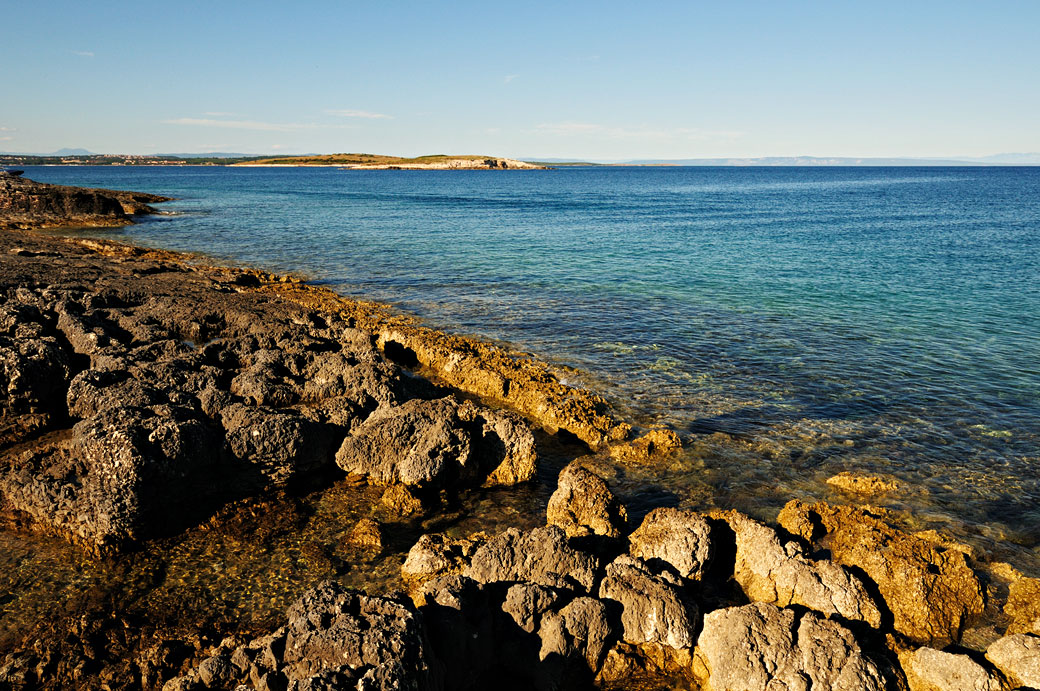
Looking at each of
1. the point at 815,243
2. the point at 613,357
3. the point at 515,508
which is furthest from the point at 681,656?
the point at 815,243

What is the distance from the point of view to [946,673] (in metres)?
7.20

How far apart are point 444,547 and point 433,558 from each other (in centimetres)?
36

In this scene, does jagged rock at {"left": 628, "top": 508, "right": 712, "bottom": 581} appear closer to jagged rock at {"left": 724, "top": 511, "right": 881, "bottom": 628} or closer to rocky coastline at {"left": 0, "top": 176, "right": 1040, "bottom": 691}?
rocky coastline at {"left": 0, "top": 176, "right": 1040, "bottom": 691}

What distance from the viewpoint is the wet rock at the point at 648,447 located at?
13313 mm

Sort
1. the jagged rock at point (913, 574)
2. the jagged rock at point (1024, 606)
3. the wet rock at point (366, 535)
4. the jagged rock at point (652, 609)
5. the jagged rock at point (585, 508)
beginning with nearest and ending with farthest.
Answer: the jagged rock at point (652, 609)
the jagged rock at point (1024, 606)
the jagged rock at point (913, 574)
the wet rock at point (366, 535)
the jagged rock at point (585, 508)

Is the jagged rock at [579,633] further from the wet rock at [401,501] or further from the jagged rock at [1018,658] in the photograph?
the jagged rock at [1018,658]

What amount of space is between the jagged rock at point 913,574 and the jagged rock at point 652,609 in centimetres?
304

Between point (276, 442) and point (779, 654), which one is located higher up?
point (276, 442)

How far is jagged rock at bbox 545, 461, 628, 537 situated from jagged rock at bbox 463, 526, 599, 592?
1285 mm

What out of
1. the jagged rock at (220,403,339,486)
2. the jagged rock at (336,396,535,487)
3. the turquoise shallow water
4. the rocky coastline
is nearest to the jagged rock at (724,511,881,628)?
the rocky coastline

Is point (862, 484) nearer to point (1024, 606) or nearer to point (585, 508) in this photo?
point (1024, 606)

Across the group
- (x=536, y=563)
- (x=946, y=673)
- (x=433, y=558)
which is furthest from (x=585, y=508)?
(x=946, y=673)

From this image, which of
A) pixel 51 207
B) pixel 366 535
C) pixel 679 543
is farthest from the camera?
pixel 51 207

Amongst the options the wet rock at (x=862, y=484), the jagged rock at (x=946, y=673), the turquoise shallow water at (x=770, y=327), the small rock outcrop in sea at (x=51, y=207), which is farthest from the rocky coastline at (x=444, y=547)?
the small rock outcrop in sea at (x=51, y=207)
